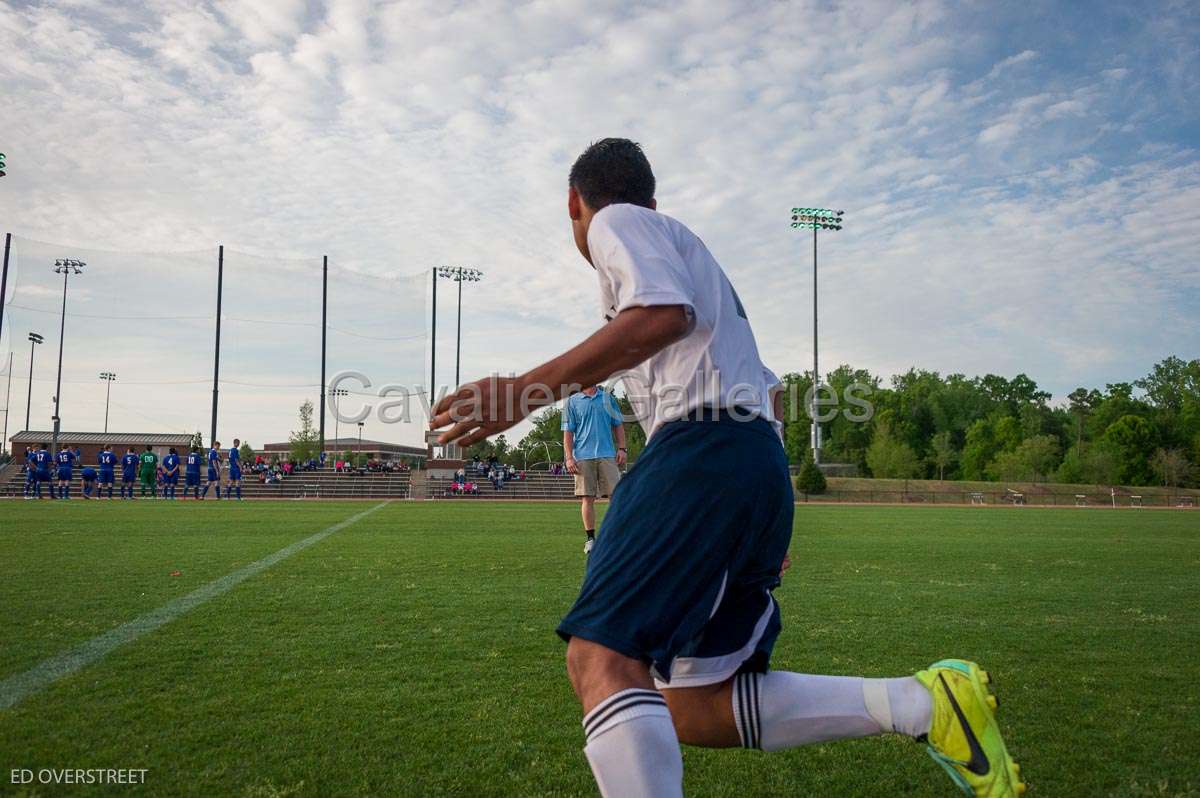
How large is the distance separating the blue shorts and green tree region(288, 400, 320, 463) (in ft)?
226

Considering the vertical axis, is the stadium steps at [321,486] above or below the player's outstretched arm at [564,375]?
below

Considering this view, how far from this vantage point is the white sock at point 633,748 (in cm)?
171

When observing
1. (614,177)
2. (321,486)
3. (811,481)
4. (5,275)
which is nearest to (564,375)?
(614,177)

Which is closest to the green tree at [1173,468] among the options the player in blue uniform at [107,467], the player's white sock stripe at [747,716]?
the player in blue uniform at [107,467]

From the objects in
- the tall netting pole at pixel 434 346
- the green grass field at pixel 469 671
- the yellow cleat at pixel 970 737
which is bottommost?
the green grass field at pixel 469 671

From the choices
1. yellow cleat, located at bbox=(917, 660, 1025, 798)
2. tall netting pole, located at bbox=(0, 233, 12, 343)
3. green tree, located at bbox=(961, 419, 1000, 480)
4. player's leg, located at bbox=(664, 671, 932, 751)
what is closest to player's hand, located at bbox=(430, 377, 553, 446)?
player's leg, located at bbox=(664, 671, 932, 751)

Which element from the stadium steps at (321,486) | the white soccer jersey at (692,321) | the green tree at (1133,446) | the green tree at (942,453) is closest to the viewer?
the white soccer jersey at (692,321)

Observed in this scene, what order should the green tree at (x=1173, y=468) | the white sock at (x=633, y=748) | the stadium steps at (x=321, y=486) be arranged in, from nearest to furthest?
1. the white sock at (x=633, y=748)
2. the stadium steps at (x=321, y=486)
3. the green tree at (x=1173, y=468)

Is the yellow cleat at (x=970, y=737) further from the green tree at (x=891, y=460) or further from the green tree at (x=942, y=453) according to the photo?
the green tree at (x=942, y=453)

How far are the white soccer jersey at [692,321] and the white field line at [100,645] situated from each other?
125 inches

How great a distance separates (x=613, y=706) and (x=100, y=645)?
3.97m

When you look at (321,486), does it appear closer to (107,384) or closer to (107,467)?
(107,467)

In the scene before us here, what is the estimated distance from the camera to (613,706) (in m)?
1.75

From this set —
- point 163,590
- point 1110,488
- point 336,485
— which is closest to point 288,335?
point 336,485
